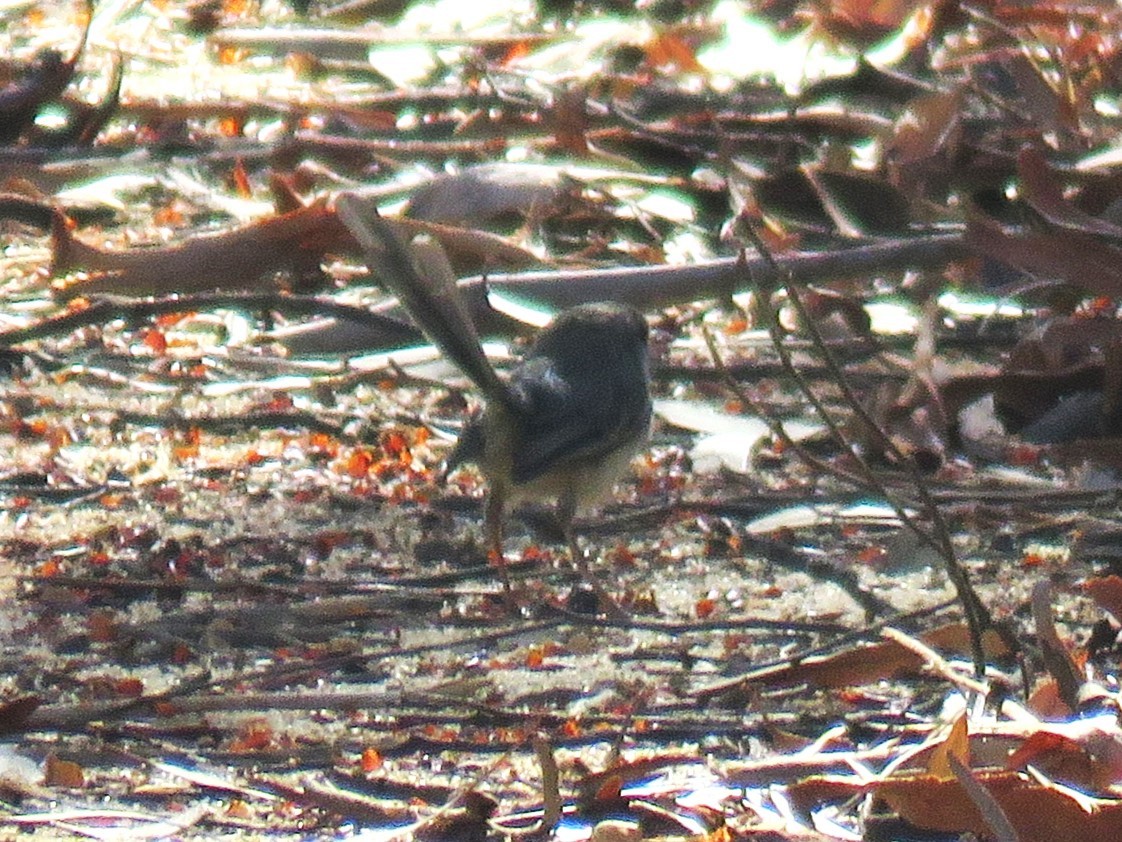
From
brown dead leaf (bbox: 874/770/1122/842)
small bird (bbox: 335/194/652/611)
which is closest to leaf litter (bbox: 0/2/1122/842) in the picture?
brown dead leaf (bbox: 874/770/1122/842)

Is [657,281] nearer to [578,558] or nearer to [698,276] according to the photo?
[698,276]

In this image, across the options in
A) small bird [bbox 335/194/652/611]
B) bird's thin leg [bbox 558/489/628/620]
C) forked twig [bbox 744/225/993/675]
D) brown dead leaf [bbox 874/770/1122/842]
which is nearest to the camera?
brown dead leaf [bbox 874/770/1122/842]

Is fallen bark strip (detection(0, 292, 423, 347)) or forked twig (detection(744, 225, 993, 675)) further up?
forked twig (detection(744, 225, 993, 675))

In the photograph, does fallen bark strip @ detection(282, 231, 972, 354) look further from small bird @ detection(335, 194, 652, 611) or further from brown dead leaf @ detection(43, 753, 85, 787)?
brown dead leaf @ detection(43, 753, 85, 787)

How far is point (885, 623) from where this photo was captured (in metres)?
3.01

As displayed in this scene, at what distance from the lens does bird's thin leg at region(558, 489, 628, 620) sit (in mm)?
3432

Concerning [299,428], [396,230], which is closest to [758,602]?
[396,230]

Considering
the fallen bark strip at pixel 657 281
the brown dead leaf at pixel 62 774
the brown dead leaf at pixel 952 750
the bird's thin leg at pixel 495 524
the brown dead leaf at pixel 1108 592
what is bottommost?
the bird's thin leg at pixel 495 524

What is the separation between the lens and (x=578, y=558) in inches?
149

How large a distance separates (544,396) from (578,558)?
1.39 feet

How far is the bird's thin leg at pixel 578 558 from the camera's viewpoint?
3.43m

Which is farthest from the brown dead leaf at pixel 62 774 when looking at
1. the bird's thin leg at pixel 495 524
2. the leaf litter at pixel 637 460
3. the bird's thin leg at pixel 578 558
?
the bird's thin leg at pixel 495 524

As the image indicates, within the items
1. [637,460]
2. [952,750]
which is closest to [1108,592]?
[952,750]

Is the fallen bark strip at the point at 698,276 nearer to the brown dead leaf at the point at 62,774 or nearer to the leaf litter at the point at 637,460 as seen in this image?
the leaf litter at the point at 637,460
